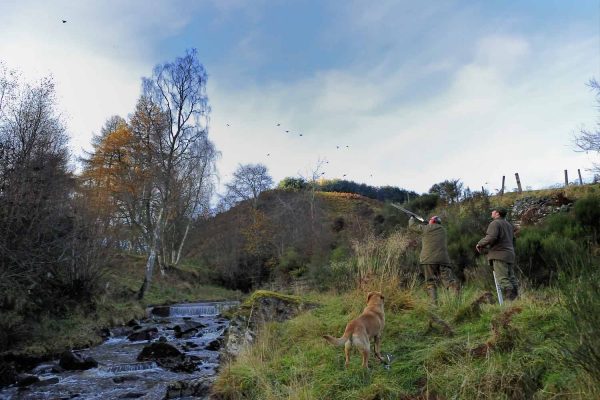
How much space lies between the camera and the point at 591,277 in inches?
132

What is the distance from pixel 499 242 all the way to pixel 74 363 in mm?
9140

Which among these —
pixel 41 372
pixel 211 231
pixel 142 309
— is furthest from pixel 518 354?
pixel 211 231

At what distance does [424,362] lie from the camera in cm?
A: 460

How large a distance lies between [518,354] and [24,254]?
1107 centimetres

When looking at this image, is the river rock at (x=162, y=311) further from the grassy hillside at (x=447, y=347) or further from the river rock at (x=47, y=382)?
the grassy hillside at (x=447, y=347)

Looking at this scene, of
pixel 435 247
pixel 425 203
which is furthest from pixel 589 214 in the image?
pixel 425 203

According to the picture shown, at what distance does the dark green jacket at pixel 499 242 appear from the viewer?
303 inches

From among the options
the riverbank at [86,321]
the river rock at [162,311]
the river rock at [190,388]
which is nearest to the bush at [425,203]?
the riverbank at [86,321]

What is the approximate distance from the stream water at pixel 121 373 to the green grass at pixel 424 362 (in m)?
2.49

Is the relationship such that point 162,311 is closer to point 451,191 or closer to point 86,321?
point 86,321

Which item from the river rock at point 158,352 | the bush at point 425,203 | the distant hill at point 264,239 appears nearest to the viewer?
the river rock at point 158,352

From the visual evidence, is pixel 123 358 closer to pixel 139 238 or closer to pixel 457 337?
pixel 457 337

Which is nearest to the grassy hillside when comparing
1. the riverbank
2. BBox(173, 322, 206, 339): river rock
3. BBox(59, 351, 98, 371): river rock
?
BBox(59, 351, 98, 371): river rock

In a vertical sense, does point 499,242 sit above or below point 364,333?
above
